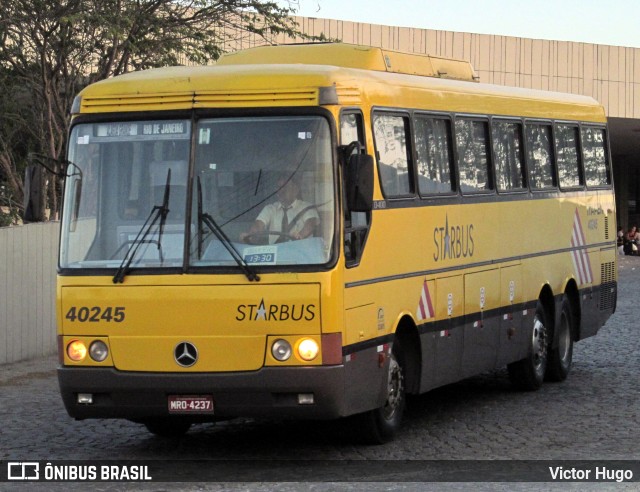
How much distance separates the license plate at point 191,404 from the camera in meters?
10.3

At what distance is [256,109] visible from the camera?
416 inches

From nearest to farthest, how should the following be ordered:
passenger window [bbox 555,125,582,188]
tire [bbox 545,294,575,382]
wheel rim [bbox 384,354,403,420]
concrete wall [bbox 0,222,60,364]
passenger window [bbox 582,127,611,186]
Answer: wheel rim [bbox 384,354,403,420] → tire [bbox 545,294,575,382] → passenger window [bbox 555,125,582,188] → passenger window [bbox 582,127,611,186] → concrete wall [bbox 0,222,60,364]

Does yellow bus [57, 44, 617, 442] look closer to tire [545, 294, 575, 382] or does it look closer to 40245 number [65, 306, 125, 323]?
40245 number [65, 306, 125, 323]

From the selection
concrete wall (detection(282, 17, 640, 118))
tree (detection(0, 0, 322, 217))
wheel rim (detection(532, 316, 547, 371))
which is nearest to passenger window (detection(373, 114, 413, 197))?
wheel rim (detection(532, 316, 547, 371))

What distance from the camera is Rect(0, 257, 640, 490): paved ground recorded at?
1095 cm

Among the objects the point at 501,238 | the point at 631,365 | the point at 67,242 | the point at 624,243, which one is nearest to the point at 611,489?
the point at 67,242

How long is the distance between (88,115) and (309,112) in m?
1.67

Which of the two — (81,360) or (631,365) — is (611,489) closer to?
(81,360)

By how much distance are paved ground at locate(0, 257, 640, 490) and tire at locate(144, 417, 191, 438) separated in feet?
0.34

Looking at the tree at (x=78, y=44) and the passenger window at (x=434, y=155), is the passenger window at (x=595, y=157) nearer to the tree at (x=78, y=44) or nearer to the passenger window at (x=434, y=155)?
the passenger window at (x=434, y=155)

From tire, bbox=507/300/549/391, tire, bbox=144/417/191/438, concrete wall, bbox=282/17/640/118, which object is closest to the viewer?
tire, bbox=144/417/191/438

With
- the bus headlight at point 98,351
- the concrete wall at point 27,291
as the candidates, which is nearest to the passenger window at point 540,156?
the bus headlight at point 98,351

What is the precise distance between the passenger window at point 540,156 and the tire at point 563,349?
4.56 feet

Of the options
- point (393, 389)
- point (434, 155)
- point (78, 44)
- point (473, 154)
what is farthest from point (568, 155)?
point (78, 44)
